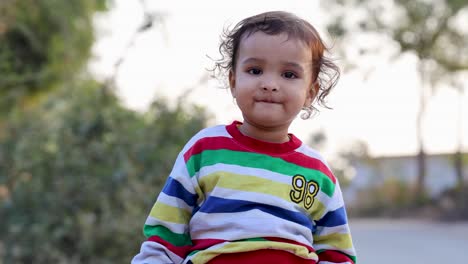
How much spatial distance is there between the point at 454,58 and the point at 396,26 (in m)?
1.49

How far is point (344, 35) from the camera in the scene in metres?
18.4

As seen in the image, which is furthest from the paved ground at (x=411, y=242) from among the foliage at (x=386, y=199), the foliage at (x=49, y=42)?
the foliage at (x=49, y=42)

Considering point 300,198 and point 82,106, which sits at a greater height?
point 82,106

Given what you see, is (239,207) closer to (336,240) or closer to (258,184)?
(258,184)

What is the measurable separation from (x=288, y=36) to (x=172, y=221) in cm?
56

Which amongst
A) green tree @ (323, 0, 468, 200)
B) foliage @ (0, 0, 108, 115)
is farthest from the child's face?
green tree @ (323, 0, 468, 200)

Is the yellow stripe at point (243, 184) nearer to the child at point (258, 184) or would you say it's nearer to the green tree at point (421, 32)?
the child at point (258, 184)

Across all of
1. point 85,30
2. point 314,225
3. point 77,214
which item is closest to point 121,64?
point 77,214

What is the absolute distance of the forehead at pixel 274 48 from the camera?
2.04 meters

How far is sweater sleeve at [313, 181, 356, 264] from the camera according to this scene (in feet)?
6.95

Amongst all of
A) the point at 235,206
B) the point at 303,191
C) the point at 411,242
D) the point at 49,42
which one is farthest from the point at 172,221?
the point at 411,242

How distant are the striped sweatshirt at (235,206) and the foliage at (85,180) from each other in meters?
2.71

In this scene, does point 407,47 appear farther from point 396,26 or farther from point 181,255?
point 181,255

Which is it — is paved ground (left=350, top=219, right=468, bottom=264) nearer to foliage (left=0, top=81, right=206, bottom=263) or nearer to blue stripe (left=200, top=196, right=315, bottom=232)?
foliage (left=0, top=81, right=206, bottom=263)
